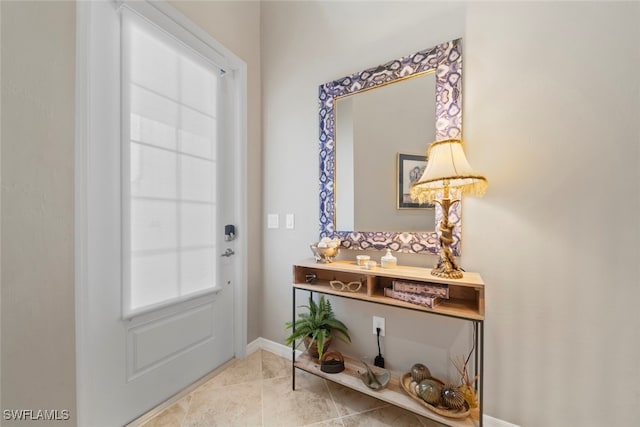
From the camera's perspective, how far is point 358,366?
1.55m

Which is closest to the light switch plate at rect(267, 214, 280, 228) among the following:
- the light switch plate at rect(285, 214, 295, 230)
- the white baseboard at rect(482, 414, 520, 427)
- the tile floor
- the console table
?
the light switch plate at rect(285, 214, 295, 230)

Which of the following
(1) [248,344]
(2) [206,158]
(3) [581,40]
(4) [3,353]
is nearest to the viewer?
(4) [3,353]

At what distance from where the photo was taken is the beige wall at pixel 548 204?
1027mm

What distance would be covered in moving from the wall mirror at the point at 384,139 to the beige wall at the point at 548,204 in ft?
0.31

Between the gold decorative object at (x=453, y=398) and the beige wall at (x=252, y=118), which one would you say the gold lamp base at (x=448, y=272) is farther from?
the beige wall at (x=252, y=118)

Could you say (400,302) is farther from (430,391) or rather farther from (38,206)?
(38,206)

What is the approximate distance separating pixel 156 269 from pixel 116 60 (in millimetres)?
1158

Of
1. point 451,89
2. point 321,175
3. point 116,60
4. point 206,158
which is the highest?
point 116,60

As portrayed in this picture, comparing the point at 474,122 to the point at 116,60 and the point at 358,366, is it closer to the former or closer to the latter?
the point at 358,366

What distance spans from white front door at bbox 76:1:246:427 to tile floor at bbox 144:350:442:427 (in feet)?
0.57

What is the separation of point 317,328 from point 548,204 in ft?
4.79

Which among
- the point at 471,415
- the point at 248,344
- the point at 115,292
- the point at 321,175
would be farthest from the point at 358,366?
the point at 115,292

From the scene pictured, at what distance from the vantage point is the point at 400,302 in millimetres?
1261

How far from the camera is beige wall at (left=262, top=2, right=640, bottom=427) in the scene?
1027 mm
